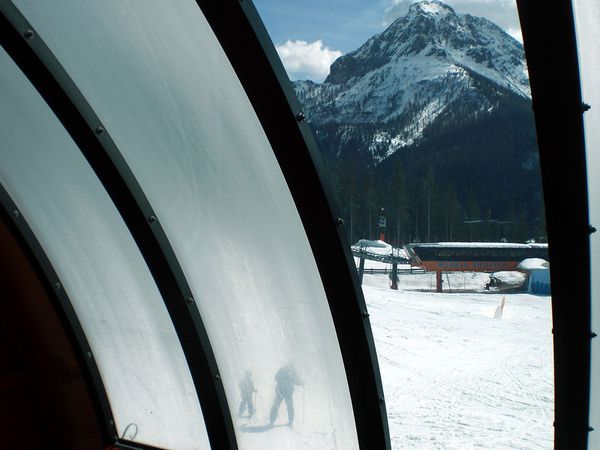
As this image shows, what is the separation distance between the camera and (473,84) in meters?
85.2

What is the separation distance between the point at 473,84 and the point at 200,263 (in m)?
89.2

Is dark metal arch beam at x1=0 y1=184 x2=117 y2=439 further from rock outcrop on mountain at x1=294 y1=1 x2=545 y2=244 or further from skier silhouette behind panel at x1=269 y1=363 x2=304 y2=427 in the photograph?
rock outcrop on mountain at x1=294 y1=1 x2=545 y2=244

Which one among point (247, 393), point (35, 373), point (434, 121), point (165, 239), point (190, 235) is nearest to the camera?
point (165, 239)

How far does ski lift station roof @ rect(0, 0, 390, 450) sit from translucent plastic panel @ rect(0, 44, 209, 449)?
1 cm

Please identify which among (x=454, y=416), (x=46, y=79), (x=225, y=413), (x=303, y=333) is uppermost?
(x=46, y=79)

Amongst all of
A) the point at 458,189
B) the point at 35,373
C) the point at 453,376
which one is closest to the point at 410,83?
the point at 458,189

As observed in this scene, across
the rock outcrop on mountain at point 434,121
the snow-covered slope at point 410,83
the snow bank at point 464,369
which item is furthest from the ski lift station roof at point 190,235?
the snow-covered slope at point 410,83

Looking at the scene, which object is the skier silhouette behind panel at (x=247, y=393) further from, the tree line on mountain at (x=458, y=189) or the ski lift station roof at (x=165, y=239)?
the tree line on mountain at (x=458, y=189)

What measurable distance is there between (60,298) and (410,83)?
12183 cm

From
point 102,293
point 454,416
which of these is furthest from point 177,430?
point 454,416

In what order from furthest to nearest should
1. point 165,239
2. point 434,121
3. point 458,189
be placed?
point 434,121 < point 458,189 < point 165,239

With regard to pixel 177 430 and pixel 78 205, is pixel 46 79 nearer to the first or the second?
pixel 78 205

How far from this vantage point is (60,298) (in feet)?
12.5

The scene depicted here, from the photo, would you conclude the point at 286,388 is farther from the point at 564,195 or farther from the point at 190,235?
the point at 564,195
